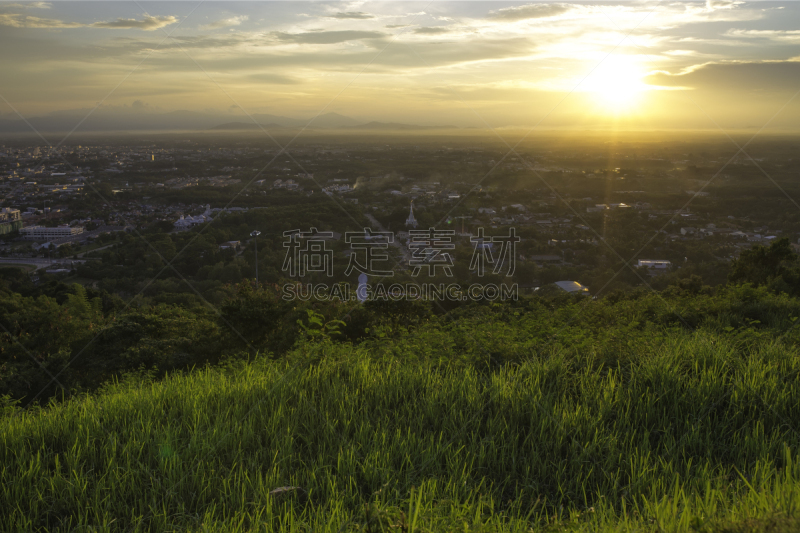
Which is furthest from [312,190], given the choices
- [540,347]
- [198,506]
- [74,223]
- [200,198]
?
[198,506]

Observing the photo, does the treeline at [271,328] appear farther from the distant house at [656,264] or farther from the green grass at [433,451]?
the distant house at [656,264]

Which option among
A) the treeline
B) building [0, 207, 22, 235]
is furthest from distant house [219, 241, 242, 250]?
building [0, 207, 22, 235]

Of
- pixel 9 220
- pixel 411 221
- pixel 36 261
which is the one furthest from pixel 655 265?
pixel 9 220

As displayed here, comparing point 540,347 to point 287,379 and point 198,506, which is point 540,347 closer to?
point 287,379

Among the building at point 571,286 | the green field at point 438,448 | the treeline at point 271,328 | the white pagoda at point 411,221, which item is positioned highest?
the white pagoda at point 411,221

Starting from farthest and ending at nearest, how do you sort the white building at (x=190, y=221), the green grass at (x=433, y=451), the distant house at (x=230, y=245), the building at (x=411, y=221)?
the white building at (x=190, y=221) → the building at (x=411, y=221) → the distant house at (x=230, y=245) → the green grass at (x=433, y=451)

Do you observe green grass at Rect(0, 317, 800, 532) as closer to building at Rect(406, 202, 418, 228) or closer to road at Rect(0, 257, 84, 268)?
building at Rect(406, 202, 418, 228)

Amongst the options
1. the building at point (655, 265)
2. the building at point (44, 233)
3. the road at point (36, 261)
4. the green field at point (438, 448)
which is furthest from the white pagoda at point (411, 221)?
the building at point (44, 233)
